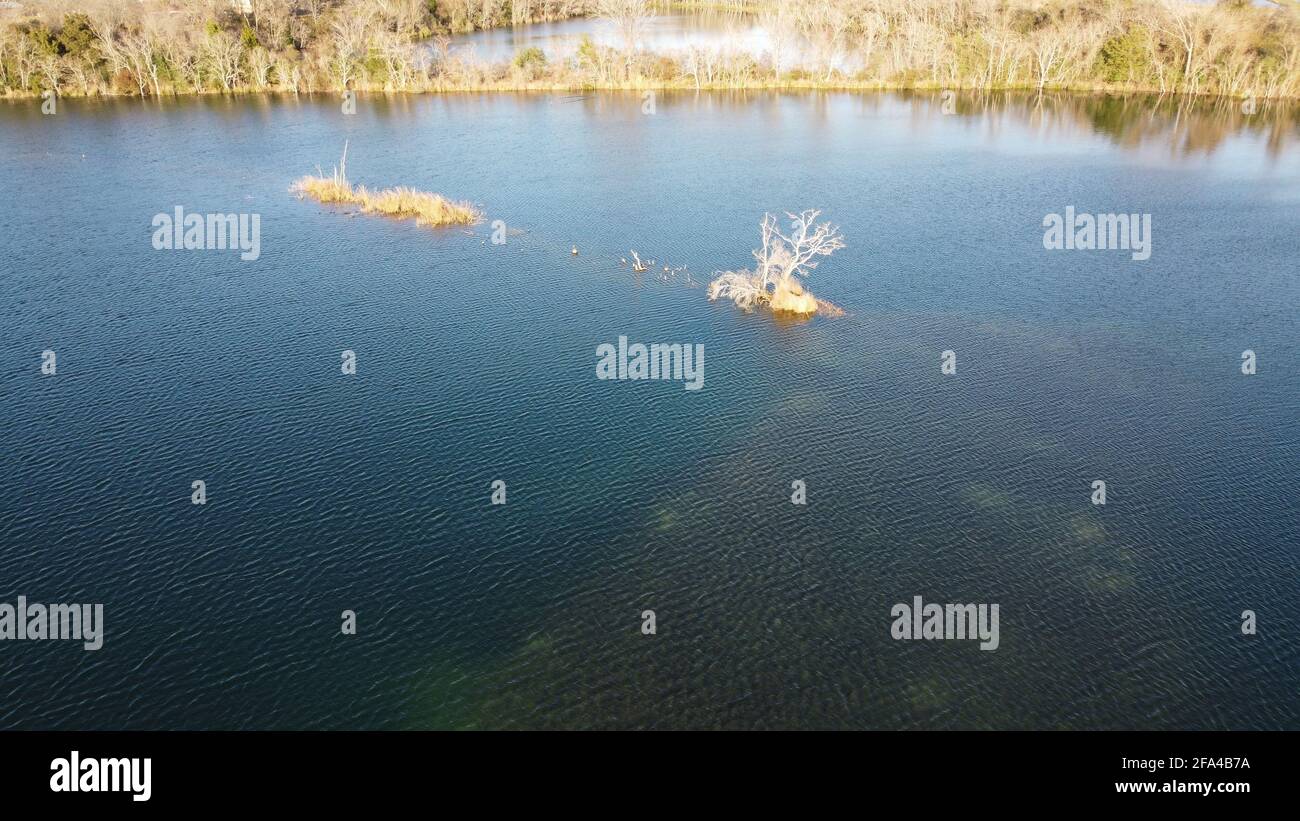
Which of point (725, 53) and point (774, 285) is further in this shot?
point (725, 53)

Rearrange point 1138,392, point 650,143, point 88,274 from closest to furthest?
Result: point 1138,392 < point 88,274 < point 650,143

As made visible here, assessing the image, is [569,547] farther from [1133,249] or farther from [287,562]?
[1133,249]

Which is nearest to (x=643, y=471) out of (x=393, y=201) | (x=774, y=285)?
(x=774, y=285)

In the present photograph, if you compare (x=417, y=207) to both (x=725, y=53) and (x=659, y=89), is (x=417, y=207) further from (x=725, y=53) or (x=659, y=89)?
(x=725, y=53)

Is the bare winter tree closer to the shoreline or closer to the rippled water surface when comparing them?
the shoreline
